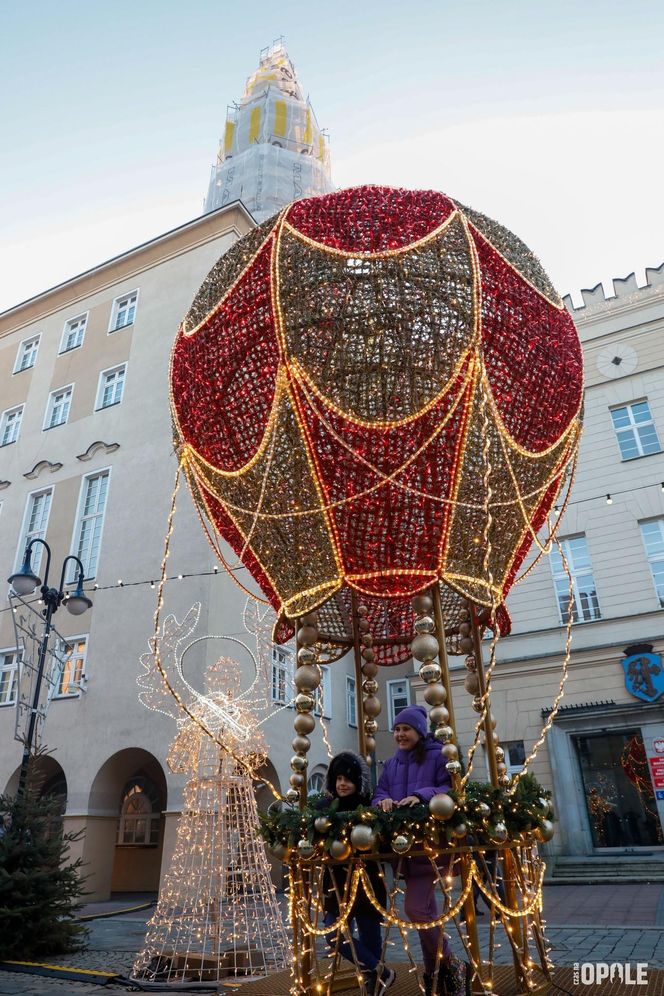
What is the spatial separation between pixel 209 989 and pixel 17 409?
1885 cm

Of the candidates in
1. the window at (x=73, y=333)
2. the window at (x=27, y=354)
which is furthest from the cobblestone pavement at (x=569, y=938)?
the window at (x=27, y=354)

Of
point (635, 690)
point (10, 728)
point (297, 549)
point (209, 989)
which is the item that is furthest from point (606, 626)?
Answer: point (10, 728)

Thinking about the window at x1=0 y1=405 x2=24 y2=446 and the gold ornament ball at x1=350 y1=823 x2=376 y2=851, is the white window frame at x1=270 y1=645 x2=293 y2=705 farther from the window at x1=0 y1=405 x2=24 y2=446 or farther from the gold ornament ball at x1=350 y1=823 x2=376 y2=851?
the gold ornament ball at x1=350 y1=823 x2=376 y2=851

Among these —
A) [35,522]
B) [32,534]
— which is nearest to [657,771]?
[32,534]

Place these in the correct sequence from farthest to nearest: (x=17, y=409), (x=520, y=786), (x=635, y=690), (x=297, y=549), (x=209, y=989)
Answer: (x=17, y=409) → (x=635, y=690) → (x=209, y=989) → (x=297, y=549) → (x=520, y=786)

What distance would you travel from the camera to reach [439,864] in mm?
3875

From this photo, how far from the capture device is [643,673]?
1377 centimetres

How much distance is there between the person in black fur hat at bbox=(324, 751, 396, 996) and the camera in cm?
375

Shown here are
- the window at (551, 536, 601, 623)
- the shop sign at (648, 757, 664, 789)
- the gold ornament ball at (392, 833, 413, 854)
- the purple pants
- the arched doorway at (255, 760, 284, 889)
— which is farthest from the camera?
the window at (551, 536, 601, 623)

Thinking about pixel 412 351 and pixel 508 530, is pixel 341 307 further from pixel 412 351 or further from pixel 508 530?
pixel 508 530

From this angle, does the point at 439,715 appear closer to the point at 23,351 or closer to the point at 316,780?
the point at 316,780

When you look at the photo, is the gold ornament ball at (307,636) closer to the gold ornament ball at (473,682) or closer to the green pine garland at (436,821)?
the green pine garland at (436,821)

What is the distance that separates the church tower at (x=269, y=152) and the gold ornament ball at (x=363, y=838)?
82.3 ft

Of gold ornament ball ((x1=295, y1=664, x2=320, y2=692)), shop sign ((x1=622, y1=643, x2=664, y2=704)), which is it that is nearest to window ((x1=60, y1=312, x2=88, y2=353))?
shop sign ((x1=622, y1=643, x2=664, y2=704))
